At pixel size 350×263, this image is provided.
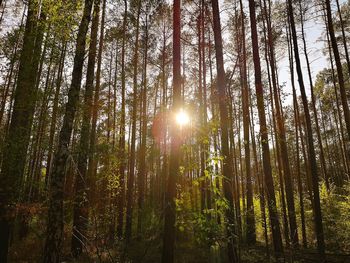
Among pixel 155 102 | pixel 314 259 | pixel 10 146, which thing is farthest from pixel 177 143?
pixel 155 102

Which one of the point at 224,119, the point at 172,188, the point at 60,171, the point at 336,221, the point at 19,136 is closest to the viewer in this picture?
the point at 60,171

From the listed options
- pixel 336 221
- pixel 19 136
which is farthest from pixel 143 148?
pixel 336 221

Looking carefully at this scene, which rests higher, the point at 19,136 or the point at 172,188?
the point at 19,136

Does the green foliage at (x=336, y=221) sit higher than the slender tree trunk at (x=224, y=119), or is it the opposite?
the slender tree trunk at (x=224, y=119)

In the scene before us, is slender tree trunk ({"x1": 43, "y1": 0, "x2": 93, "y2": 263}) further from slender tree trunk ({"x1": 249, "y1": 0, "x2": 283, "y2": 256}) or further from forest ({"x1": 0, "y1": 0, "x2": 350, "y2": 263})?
slender tree trunk ({"x1": 249, "y1": 0, "x2": 283, "y2": 256})

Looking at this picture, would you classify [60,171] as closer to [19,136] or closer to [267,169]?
[19,136]

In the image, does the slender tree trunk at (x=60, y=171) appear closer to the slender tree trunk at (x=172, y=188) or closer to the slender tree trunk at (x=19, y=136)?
the slender tree trunk at (x=19, y=136)

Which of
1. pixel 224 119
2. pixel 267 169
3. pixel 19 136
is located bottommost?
pixel 267 169

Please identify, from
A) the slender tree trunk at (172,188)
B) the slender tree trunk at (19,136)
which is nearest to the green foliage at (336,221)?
the slender tree trunk at (172,188)

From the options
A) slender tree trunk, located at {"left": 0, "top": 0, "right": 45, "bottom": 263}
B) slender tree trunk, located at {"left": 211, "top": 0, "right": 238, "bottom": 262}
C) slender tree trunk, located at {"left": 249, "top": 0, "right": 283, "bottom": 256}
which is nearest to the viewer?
slender tree trunk, located at {"left": 211, "top": 0, "right": 238, "bottom": 262}

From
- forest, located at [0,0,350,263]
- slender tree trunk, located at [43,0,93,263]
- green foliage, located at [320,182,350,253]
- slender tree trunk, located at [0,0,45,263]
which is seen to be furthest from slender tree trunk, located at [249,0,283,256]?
slender tree trunk, located at [0,0,45,263]

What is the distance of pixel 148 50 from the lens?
16.0m

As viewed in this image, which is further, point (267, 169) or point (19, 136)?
point (267, 169)

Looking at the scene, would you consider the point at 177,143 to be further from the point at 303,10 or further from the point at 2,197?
the point at 303,10
